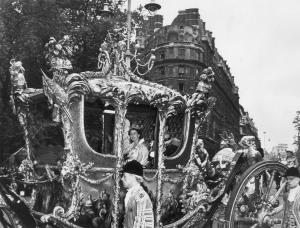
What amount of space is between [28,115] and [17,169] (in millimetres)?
958

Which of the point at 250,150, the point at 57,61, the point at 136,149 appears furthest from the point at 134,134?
the point at 250,150

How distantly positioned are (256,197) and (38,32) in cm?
1370

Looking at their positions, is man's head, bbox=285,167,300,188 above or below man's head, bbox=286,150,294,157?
below

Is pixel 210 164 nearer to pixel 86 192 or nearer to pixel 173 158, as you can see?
pixel 173 158

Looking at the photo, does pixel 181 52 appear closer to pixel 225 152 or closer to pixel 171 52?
pixel 171 52

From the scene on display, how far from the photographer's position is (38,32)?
18250mm

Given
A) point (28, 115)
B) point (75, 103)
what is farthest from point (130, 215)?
point (28, 115)

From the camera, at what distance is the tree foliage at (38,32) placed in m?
17.1

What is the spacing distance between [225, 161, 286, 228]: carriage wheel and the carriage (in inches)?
0.6

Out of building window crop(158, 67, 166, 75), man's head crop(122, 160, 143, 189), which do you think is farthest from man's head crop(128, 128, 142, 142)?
building window crop(158, 67, 166, 75)

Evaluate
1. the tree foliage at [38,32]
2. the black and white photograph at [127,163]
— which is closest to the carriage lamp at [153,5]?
the black and white photograph at [127,163]

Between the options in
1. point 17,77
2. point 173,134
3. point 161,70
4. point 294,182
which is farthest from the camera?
point 161,70

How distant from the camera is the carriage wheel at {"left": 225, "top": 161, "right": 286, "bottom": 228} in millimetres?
6605

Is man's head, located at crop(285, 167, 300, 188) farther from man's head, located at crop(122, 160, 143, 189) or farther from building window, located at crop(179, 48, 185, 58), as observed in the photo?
building window, located at crop(179, 48, 185, 58)
